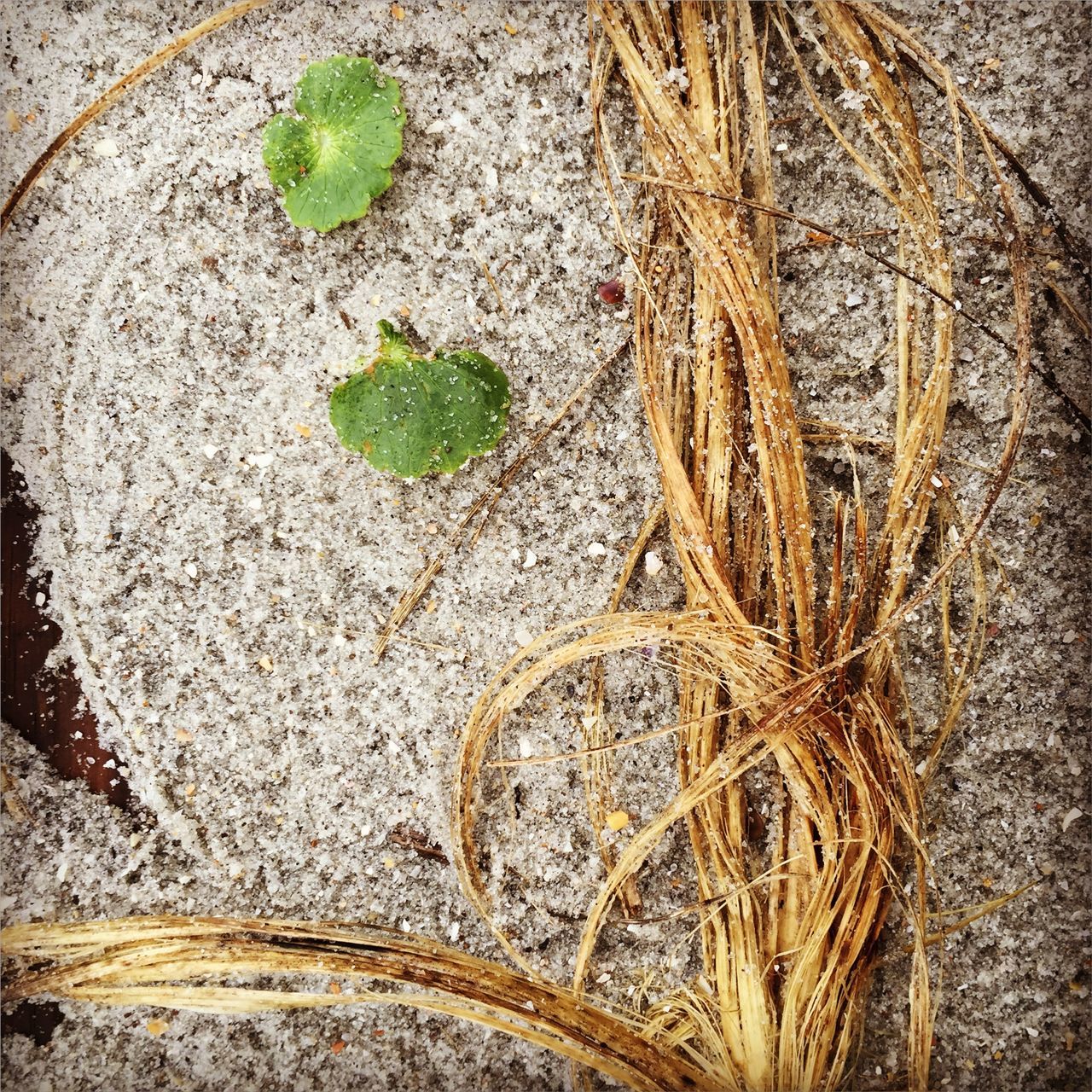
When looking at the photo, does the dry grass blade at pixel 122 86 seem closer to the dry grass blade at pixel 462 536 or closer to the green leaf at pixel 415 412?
the green leaf at pixel 415 412

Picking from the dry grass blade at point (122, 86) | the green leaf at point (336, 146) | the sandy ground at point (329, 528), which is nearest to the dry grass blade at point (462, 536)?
the sandy ground at point (329, 528)

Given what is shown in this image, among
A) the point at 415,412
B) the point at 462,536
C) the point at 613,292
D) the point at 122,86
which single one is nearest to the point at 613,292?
the point at 613,292

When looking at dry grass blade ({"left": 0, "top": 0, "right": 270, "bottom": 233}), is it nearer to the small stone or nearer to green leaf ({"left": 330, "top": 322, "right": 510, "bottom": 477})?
green leaf ({"left": 330, "top": 322, "right": 510, "bottom": 477})

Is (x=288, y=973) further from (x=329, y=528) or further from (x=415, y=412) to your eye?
(x=415, y=412)

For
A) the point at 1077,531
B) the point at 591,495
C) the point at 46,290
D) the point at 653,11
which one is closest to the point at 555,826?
the point at 591,495

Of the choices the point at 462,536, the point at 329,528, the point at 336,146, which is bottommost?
the point at 329,528

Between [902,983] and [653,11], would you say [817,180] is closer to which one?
[653,11]
